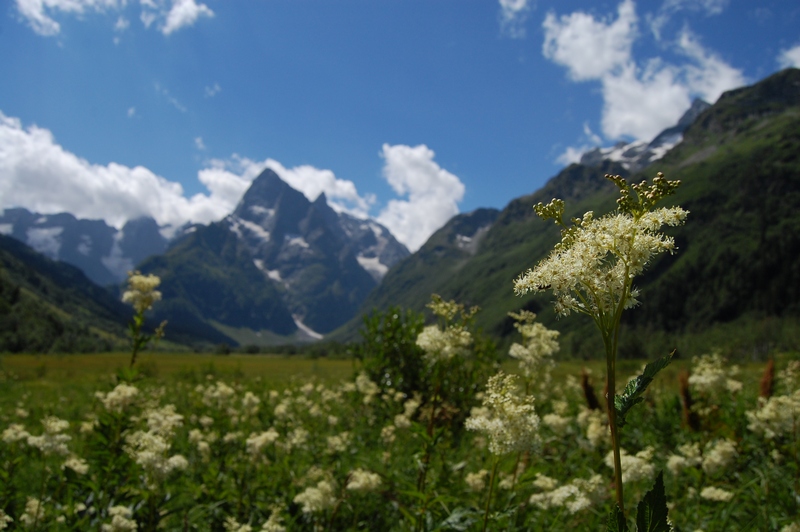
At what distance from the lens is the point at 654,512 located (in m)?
2.24

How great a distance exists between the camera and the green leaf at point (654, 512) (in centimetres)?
221

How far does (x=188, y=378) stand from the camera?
3209cm

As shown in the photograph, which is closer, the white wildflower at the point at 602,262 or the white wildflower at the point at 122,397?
the white wildflower at the point at 602,262

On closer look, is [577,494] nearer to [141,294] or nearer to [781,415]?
[781,415]

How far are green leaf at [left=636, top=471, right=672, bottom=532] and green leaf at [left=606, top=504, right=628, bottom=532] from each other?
8 centimetres

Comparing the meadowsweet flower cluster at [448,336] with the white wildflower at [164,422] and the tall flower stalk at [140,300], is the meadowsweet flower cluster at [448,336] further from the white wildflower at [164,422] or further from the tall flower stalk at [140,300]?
the tall flower stalk at [140,300]

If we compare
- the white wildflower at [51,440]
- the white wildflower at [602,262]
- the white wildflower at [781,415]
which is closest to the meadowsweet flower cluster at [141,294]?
the white wildflower at [51,440]

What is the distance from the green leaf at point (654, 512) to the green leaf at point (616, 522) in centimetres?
8

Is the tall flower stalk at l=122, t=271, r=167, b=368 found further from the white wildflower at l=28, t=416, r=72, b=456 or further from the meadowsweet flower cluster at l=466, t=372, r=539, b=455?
the meadowsweet flower cluster at l=466, t=372, r=539, b=455

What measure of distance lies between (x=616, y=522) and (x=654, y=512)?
21 cm

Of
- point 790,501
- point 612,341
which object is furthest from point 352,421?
point 612,341

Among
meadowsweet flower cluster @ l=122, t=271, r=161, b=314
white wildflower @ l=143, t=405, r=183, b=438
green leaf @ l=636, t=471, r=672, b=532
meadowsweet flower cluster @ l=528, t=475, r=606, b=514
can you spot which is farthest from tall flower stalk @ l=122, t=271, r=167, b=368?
green leaf @ l=636, t=471, r=672, b=532

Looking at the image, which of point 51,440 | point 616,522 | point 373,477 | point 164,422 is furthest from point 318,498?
point 616,522

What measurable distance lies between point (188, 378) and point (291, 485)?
28.6 meters
